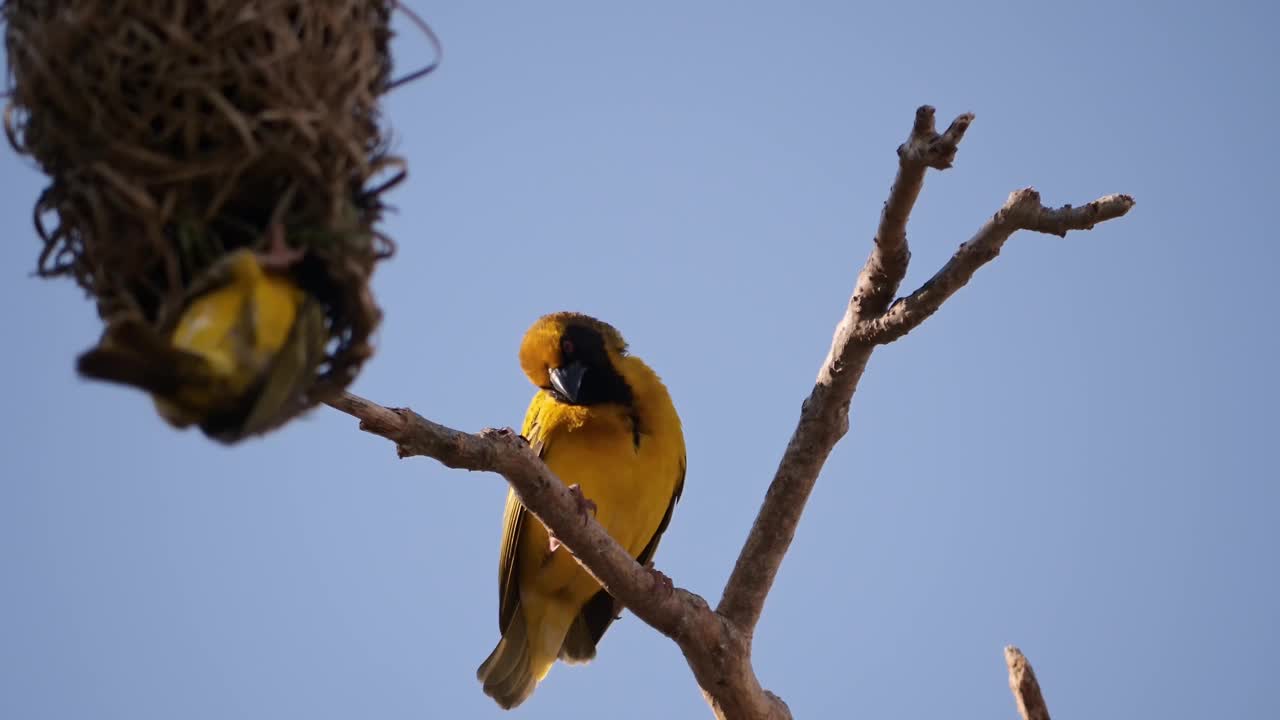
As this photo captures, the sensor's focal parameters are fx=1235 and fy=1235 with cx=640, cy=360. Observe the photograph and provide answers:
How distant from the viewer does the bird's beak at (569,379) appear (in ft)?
16.6

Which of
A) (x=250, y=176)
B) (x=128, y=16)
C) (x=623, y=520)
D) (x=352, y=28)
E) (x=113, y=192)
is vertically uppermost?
(x=623, y=520)

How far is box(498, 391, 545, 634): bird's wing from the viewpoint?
192 inches

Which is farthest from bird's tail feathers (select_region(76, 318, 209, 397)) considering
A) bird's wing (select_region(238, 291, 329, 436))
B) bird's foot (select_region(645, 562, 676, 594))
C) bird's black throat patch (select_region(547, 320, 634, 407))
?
bird's black throat patch (select_region(547, 320, 634, 407))

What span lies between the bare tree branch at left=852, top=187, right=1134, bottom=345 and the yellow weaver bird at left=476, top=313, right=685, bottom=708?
1664mm

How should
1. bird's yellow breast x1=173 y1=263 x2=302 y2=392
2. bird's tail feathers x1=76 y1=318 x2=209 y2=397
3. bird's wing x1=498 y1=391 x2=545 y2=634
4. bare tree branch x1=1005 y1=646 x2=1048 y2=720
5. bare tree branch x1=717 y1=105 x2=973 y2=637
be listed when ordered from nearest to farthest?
1. bird's tail feathers x1=76 y1=318 x2=209 y2=397
2. bird's yellow breast x1=173 y1=263 x2=302 y2=392
3. bare tree branch x1=1005 y1=646 x2=1048 y2=720
4. bare tree branch x1=717 y1=105 x2=973 y2=637
5. bird's wing x1=498 y1=391 x2=545 y2=634

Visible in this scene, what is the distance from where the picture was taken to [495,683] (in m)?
5.08

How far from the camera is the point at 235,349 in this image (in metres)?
1.99

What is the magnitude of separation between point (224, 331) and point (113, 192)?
28cm

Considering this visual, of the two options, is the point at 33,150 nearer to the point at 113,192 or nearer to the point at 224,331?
the point at 113,192

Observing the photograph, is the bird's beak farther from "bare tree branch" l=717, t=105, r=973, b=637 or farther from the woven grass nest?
the woven grass nest

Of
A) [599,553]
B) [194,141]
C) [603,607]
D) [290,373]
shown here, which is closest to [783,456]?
[599,553]

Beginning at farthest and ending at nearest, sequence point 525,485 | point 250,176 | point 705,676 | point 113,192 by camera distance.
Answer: point 705,676 < point 525,485 < point 250,176 < point 113,192

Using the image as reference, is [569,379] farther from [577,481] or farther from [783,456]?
[783,456]

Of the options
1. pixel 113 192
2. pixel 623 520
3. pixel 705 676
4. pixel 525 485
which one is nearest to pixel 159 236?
pixel 113 192
